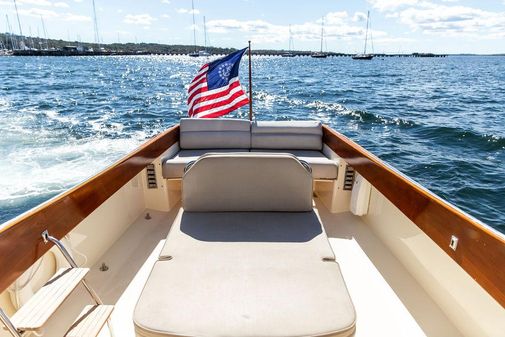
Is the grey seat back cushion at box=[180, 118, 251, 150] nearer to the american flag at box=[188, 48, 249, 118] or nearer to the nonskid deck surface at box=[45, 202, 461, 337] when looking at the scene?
the american flag at box=[188, 48, 249, 118]

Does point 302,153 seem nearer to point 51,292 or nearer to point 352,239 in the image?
point 352,239

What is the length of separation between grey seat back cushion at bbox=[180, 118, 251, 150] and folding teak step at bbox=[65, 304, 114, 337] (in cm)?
301

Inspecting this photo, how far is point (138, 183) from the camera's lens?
12.0 feet

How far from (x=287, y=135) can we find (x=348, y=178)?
119 centimetres

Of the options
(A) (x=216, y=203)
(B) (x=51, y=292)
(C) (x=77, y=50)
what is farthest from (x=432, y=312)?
(C) (x=77, y=50)

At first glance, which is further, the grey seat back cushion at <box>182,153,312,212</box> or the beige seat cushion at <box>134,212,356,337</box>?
the grey seat back cushion at <box>182,153,312,212</box>

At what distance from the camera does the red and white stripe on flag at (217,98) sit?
4.94 m

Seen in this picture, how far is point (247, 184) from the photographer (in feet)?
8.26

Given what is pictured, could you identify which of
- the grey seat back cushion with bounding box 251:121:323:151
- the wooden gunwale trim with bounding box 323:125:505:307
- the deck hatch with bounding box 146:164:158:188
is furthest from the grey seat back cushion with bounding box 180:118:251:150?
the wooden gunwale trim with bounding box 323:125:505:307

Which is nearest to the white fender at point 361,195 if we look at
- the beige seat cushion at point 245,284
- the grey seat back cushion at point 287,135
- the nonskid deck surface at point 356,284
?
the nonskid deck surface at point 356,284

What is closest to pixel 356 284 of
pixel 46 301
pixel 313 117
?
pixel 46 301

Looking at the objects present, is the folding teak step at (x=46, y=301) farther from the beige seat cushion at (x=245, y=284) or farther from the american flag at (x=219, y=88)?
the american flag at (x=219, y=88)

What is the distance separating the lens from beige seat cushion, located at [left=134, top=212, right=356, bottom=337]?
4.96ft

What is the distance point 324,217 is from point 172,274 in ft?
7.45
